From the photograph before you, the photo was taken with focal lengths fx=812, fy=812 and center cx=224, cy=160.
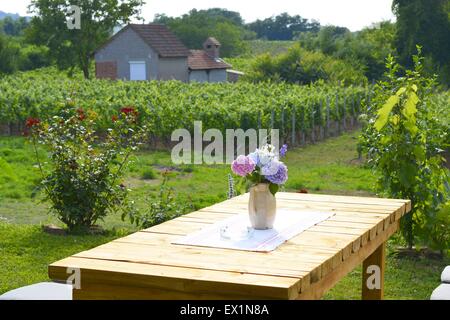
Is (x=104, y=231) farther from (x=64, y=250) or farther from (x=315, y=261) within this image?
(x=315, y=261)

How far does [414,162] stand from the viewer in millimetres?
7707

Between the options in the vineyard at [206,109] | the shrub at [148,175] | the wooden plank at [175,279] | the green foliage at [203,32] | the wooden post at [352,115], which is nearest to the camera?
the wooden plank at [175,279]

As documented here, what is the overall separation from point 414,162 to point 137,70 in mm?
40920

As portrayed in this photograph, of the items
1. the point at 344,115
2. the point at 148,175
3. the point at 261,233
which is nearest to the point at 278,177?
the point at 261,233

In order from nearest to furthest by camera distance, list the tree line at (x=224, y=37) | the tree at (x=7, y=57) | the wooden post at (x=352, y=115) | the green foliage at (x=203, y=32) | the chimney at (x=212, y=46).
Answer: the wooden post at (x=352, y=115) < the tree line at (x=224, y=37) < the tree at (x=7, y=57) < the chimney at (x=212, y=46) < the green foliage at (x=203, y=32)

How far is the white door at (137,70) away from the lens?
4741 centimetres

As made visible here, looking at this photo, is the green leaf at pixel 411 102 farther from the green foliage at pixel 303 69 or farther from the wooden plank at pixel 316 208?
the green foliage at pixel 303 69

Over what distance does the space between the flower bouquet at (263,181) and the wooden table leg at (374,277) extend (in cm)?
148

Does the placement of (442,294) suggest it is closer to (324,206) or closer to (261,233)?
(261,233)

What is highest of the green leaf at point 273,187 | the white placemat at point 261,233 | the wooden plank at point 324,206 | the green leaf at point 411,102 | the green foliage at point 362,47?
the green foliage at point 362,47

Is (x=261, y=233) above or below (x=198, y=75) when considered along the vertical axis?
below

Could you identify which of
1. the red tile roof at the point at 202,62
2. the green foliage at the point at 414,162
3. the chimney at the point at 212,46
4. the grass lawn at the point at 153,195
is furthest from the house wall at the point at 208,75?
the green foliage at the point at 414,162

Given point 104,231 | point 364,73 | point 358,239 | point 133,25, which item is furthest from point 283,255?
point 133,25
